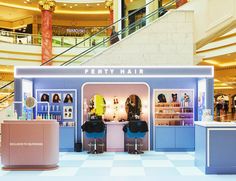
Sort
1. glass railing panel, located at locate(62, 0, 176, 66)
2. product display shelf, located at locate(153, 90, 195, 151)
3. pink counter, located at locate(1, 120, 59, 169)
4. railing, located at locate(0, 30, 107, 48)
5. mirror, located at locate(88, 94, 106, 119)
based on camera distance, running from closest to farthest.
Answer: pink counter, located at locate(1, 120, 59, 169) < product display shelf, located at locate(153, 90, 195, 151) < mirror, located at locate(88, 94, 106, 119) < glass railing panel, located at locate(62, 0, 176, 66) < railing, located at locate(0, 30, 107, 48)

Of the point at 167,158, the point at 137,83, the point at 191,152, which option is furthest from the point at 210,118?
the point at 137,83

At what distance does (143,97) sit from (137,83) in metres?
0.47

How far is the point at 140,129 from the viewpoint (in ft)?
31.6

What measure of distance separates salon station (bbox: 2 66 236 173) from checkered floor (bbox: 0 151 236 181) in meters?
0.60

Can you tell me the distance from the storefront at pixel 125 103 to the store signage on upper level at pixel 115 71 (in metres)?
0.13

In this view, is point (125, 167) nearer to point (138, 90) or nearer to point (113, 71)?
point (113, 71)

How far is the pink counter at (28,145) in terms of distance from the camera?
300 inches

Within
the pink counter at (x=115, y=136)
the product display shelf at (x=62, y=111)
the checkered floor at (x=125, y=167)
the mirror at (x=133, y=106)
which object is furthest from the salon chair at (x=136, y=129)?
the product display shelf at (x=62, y=111)

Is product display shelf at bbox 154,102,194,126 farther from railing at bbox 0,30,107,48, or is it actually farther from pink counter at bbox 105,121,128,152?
railing at bbox 0,30,107,48

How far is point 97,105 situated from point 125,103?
820mm

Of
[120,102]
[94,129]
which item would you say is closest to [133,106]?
[120,102]

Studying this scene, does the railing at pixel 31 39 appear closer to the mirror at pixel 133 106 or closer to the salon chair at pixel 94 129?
the mirror at pixel 133 106

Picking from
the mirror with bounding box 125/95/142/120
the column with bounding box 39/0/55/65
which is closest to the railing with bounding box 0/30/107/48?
the column with bounding box 39/0/55/65

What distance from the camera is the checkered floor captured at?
701 cm
